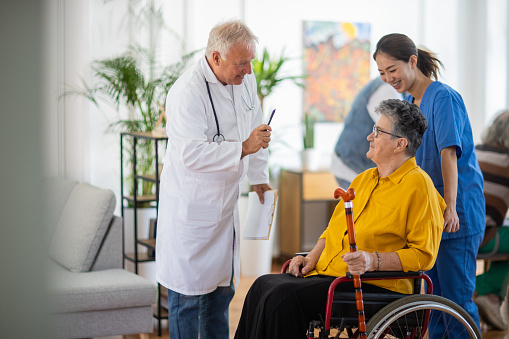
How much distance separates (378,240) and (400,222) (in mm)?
100

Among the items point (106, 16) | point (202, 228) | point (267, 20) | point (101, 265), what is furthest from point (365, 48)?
point (202, 228)

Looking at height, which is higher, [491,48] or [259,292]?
[491,48]

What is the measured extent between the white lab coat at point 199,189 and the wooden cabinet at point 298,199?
2647mm

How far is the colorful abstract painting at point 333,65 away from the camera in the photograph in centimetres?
538

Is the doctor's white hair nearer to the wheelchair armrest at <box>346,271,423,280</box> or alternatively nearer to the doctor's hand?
the doctor's hand

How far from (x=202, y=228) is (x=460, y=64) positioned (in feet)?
14.4

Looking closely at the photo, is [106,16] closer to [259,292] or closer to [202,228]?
[202,228]

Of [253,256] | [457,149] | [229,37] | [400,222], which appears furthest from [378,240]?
[253,256]

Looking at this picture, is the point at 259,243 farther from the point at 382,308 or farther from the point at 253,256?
the point at 382,308

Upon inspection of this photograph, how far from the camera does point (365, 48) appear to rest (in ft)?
18.1

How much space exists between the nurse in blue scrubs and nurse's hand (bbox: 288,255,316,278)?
533mm

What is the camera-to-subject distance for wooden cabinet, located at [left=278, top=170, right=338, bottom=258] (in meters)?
5.00

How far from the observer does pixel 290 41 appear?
5.32m

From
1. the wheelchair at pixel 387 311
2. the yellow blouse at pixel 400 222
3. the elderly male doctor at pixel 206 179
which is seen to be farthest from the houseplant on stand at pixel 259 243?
the wheelchair at pixel 387 311
